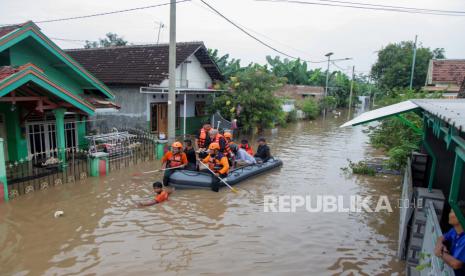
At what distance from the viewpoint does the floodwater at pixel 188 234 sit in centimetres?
588

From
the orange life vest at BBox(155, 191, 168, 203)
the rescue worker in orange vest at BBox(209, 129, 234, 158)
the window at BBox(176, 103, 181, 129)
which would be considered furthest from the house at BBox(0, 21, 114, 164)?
the window at BBox(176, 103, 181, 129)

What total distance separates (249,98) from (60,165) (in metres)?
10.9

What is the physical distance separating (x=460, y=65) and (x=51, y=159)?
955 inches

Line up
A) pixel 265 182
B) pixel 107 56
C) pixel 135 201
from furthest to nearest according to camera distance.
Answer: pixel 107 56, pixel 265 182, pixel 135 201

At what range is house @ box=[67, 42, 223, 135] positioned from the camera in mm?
16734

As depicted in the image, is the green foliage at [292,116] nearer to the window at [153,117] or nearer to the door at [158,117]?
the door at [158,117]

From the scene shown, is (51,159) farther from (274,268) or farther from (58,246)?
(274,268)

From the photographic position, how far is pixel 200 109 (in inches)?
832

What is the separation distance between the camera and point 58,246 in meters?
6.35

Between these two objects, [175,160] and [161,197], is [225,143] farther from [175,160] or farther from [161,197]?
[161,197]

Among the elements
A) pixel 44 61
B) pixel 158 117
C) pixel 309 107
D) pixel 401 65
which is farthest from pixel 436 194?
pixel 401 65

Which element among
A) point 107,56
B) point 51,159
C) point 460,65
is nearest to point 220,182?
point 51,159

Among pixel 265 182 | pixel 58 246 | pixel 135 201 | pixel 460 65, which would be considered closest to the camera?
pixel 58 246

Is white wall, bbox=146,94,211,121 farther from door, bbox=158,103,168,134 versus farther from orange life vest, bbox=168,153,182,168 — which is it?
orange life vest, bbox=168,153,182,168
